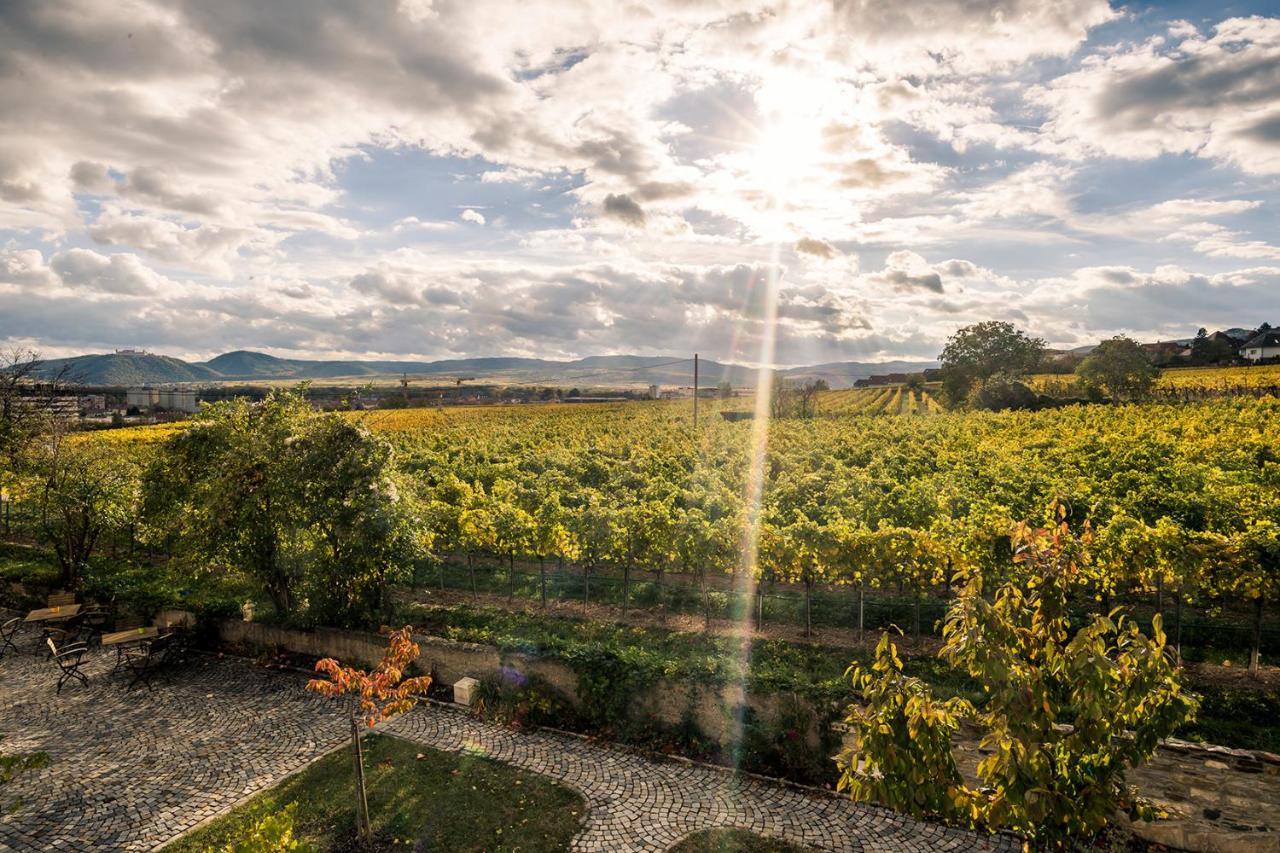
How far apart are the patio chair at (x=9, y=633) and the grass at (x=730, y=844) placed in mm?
19663

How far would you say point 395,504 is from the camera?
1667cm

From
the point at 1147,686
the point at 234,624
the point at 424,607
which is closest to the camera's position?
the point at 1147,686

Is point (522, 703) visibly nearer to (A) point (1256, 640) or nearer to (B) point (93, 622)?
(B) point (93, 622)

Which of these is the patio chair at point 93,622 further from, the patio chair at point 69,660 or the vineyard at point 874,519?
the vineyard at point 874,519

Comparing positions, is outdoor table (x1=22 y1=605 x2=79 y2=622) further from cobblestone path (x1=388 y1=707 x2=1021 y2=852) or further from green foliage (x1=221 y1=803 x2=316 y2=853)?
green foliage (x1=221 y1=803 x2=316 y2=853)

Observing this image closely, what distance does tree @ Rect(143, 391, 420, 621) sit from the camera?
16.3m

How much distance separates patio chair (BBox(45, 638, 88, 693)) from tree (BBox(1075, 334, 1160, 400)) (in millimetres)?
81853

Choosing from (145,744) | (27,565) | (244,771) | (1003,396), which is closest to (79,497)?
(27,565)

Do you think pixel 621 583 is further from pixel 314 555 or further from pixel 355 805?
pixel 355 805

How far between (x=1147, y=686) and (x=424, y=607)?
732 inches

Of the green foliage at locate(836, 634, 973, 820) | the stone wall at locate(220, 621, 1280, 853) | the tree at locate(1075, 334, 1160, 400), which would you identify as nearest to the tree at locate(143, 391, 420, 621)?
the stone wall at locate(220, 621, 1280, 853)

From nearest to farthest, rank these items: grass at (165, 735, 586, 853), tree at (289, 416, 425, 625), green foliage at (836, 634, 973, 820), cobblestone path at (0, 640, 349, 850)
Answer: green foliage at (836, 634, 973, 820), grass at (165, 735, 586, 853), cobblestone path at (0, 640, 349, 850), tree at (289, 416, 425, 625)

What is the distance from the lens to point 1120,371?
229 feet

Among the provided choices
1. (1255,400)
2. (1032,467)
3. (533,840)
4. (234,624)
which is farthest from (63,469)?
(1255,400)
